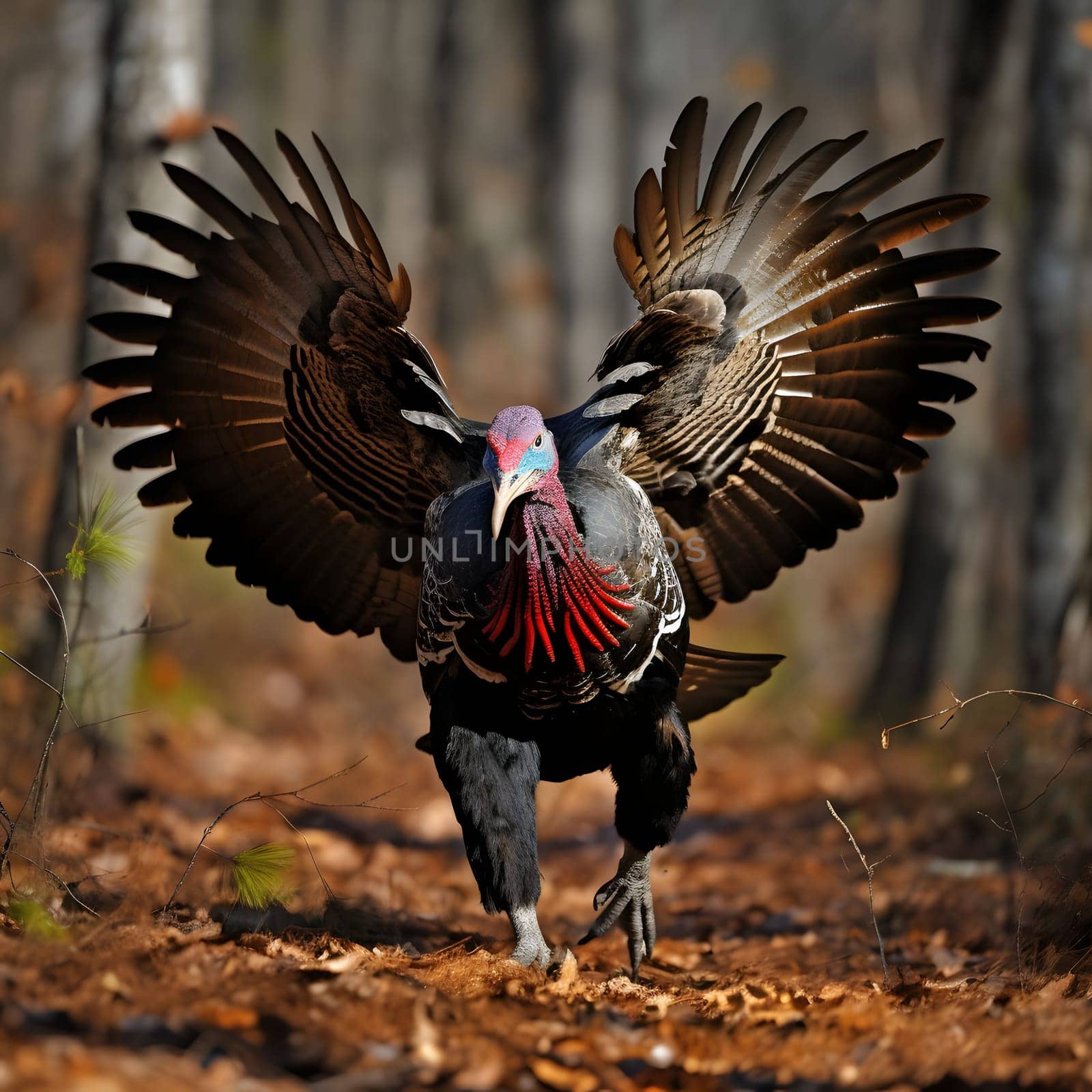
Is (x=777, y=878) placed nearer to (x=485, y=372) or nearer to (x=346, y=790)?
(x=346, y=790)

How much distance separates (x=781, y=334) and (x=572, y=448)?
107cm

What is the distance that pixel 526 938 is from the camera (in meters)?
3.96

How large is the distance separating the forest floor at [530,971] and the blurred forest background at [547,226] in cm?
118

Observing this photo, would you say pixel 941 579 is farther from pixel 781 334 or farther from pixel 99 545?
pixel 99 545

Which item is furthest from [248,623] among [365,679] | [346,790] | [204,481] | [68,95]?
[68,95]

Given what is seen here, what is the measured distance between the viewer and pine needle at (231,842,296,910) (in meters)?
3.79

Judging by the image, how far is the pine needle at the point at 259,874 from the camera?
379 cm

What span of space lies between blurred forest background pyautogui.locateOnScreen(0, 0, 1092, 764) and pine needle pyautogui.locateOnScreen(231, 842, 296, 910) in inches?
76.4

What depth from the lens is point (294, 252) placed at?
421cm

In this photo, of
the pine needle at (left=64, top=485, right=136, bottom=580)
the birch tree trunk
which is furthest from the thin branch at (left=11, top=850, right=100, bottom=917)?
the birch tree trunk

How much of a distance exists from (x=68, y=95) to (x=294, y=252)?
36.8 feet

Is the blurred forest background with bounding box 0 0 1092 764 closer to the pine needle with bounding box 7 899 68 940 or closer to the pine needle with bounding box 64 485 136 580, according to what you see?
the pine needle with bounding box 64 485 136 580

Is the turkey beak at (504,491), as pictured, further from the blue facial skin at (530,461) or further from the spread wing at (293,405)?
the spread wing at (293,405)

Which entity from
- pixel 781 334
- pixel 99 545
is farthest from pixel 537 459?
pixel 99 545
